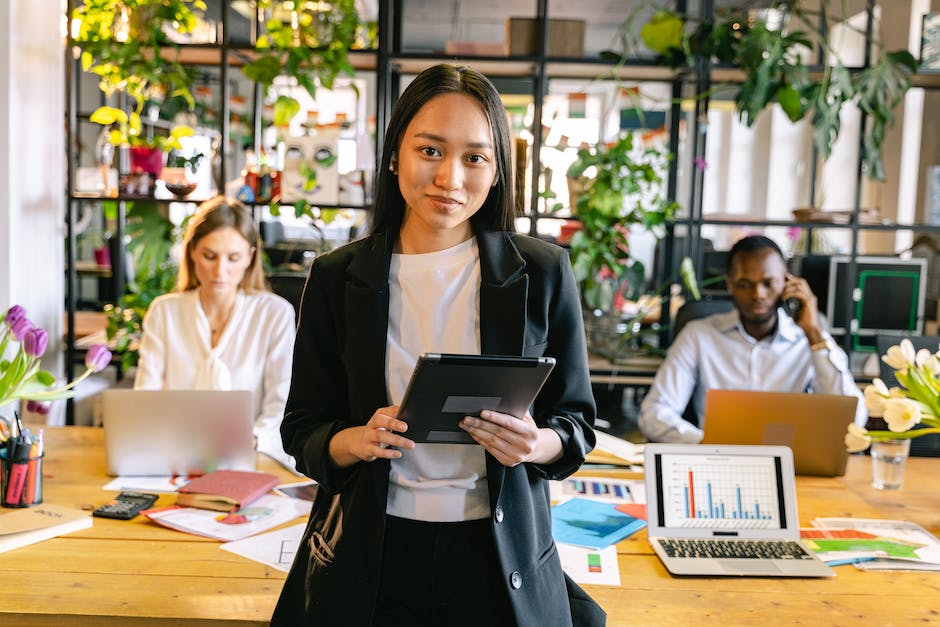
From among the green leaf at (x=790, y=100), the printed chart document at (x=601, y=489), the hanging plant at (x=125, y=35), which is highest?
the hanging plant at (x=125, y=35)

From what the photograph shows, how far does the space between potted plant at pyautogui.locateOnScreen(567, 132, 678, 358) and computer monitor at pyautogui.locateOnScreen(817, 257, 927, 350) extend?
817 millimetres

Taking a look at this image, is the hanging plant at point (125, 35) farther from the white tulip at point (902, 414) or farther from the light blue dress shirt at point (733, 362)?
the white tulip at point (902, 414)

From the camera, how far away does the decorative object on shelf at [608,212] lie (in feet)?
12.1

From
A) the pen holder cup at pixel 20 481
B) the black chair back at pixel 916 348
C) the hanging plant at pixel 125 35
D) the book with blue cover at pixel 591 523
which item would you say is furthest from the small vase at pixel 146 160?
the black chair back at pixel 916 348

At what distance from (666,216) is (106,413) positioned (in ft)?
7.86

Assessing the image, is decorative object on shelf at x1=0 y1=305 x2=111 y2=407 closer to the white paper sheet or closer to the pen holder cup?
the pen holder cup

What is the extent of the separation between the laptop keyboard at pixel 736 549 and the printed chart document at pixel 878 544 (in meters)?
0.06

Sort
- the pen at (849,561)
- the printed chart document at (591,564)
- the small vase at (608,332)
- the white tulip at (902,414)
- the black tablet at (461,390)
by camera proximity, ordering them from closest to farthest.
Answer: the black tablet at (461,390) → the printed chart document at (591,564) → the pen at (849,561) → the white tulip at (902,414) → the small vase at (608,332)

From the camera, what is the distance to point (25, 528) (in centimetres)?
169

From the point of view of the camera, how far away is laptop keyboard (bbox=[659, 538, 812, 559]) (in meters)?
1.69

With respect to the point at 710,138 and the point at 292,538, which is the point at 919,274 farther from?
the point at 710,138

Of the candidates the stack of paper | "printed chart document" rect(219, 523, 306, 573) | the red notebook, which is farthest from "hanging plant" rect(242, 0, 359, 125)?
"printed chart document" rect(219, 523, 306, 573)

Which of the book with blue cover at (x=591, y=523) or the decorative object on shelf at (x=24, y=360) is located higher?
the decorative object on shelf at (x=24, y=360)

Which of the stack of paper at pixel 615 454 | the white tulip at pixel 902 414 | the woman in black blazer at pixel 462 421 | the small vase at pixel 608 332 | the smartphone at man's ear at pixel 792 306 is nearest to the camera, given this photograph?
the woman in black blazer at pixel 462 421
